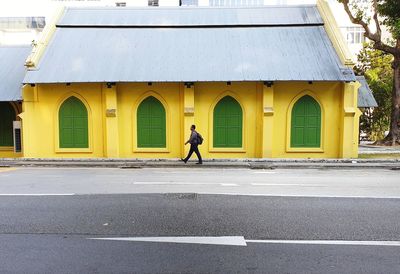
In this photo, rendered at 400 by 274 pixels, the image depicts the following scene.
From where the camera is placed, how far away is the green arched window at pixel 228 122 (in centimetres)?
1911

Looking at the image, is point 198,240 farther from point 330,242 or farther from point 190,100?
point 190,100

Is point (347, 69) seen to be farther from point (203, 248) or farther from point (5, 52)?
point (5, 52)

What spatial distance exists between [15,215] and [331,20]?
17.7 metres

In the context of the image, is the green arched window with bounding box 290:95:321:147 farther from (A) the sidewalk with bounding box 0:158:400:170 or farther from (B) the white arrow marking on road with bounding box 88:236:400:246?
(B) the white arrow marking on road with bounding box 88:236:400:246

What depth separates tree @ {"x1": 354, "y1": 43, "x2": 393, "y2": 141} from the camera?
2930cm

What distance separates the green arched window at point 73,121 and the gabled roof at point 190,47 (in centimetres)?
170

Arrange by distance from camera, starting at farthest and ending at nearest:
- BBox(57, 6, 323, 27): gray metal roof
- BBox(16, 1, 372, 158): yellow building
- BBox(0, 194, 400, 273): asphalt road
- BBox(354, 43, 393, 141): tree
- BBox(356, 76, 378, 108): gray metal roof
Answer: BBox(354, 43, 393, 141): tree < BBox(57, 6, 323, 27): gray metal roof < BBox(356, 76, 378, 108): gray metal roof < BBox(16, 1, 372, 158): yellow building < BBox(0, 194, 400, 273): asphalt road

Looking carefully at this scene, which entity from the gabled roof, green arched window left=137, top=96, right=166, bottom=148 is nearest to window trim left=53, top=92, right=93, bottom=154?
the gabled roof

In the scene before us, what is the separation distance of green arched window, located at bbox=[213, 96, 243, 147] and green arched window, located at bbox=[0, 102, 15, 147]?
11307mm

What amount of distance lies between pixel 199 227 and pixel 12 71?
59.7 ft

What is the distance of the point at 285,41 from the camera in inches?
780

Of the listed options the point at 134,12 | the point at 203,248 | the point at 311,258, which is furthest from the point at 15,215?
the point at 134,12

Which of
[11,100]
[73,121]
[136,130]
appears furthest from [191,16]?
[11,100]

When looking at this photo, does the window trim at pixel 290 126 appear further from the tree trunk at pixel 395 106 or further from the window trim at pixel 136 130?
the tree trunk at pixel 395 106
